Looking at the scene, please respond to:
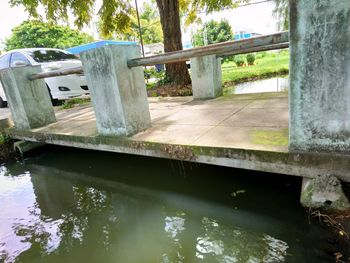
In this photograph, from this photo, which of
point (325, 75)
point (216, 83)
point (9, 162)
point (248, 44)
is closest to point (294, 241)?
point (325, 75)

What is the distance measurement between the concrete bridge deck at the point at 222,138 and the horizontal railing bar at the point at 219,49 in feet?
2.95

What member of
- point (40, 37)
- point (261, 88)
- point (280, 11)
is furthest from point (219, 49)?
point (40, 37)

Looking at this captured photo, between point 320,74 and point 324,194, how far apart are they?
3.17 feet

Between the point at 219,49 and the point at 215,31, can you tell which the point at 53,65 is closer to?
the point at 219,49

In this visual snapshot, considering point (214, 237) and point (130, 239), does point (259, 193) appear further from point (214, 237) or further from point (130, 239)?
point (130, 239)

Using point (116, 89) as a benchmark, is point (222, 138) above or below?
below

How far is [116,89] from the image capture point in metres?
3.08

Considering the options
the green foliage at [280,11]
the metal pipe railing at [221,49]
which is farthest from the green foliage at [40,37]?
the metal pipe railing at [221,49]

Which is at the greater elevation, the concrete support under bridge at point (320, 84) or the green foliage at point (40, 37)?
the green foliage at point (40, 37)

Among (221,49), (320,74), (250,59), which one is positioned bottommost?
(250,59)

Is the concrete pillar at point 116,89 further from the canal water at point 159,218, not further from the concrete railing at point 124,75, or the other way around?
the canal water at point 159,218

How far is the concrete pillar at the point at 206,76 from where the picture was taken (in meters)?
5.26

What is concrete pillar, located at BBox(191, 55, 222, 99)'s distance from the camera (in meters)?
5.26

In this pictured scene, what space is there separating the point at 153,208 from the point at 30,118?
3288 mm
